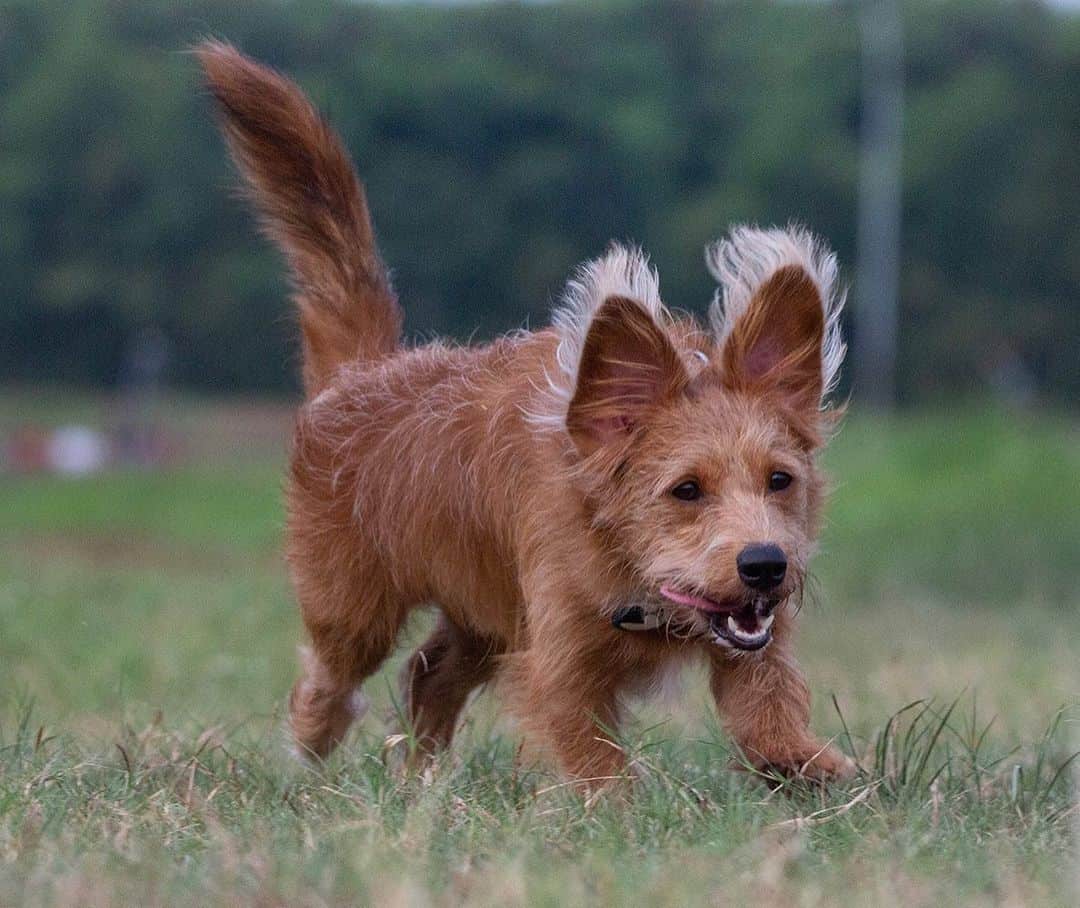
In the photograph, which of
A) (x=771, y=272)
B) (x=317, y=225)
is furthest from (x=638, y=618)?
(x=317, y=225)

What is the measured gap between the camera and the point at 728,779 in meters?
5.20

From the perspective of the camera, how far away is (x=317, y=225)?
697 cm

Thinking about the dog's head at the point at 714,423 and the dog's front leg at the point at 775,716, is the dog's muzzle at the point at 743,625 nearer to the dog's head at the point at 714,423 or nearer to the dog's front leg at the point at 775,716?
the dog's head at the point at 714,423

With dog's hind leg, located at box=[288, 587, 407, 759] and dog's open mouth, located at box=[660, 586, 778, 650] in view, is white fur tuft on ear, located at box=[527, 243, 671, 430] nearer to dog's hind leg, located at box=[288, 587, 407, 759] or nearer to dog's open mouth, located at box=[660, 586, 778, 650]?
dog's open mouth, located at box=[660, 586, 778, 650]

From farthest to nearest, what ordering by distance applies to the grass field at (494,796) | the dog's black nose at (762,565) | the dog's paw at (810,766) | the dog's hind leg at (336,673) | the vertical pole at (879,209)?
the vertical pole at (879,209), the dog's hind leg at (336,673), the dog's paw at (810,766), the dog's black nose at (762,565), the grass field at (494,796)

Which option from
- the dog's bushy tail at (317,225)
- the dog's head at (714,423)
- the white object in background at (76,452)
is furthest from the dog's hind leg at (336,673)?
the white object in background at (76,452)

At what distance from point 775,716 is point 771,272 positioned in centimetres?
118

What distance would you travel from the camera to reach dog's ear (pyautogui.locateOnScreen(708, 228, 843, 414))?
5293mm

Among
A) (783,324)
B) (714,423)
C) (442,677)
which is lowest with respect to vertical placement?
(442,677)

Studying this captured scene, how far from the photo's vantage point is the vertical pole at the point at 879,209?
50.4 metres

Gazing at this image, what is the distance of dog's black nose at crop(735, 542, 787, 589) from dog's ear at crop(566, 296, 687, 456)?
55 centimetres

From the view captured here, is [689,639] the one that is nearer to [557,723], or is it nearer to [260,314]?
[557,723]

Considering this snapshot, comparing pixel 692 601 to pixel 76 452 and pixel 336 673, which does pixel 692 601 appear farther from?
pixel 76 452

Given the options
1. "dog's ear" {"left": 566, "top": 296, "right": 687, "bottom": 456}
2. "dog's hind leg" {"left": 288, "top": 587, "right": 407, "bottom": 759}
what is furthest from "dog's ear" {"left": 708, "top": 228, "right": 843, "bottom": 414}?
"dog's hind leg" {"left": 288, "top": 587, "right": 407, "bottom": 759}
